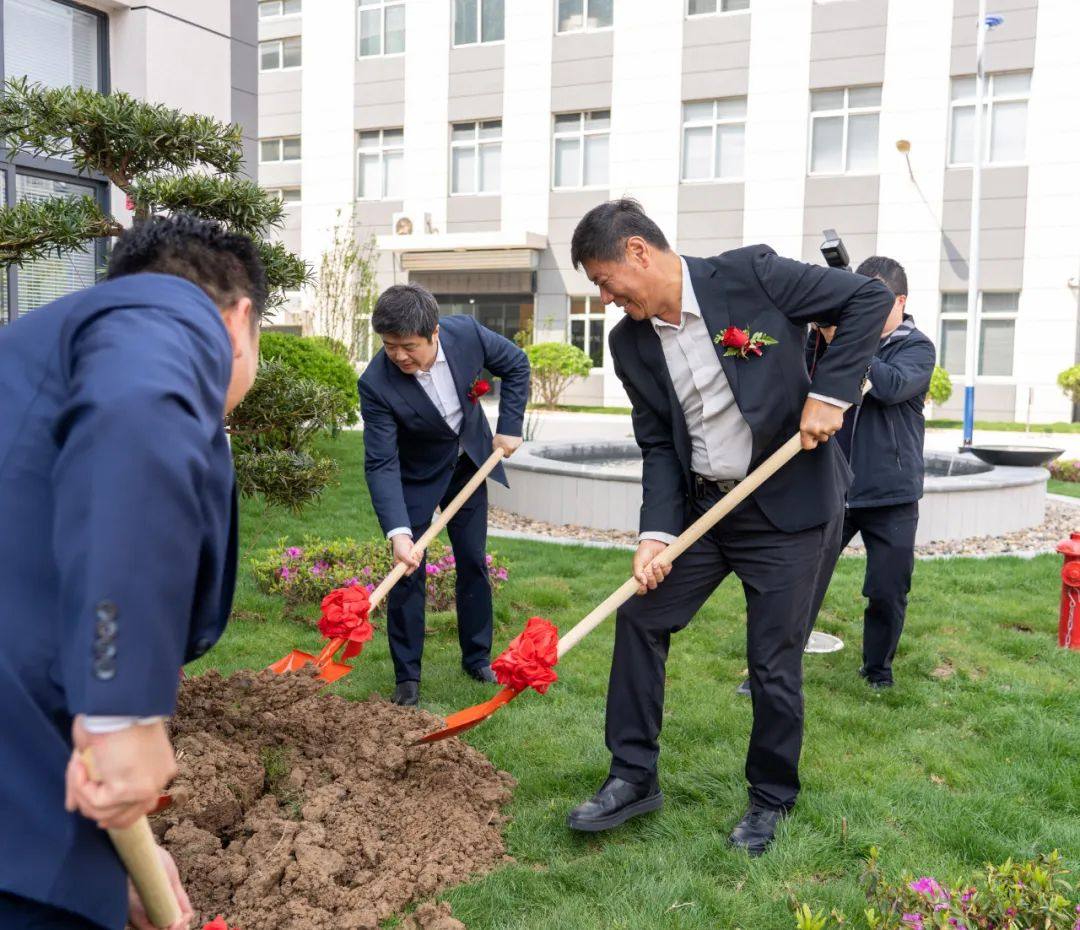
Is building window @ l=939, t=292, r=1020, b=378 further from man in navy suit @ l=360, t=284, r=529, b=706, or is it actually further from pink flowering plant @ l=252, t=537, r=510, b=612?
man in navy suit @ l=360, t=284, r=529, b=706

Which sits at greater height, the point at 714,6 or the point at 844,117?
the point at 714,6

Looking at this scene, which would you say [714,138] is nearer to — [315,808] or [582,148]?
[582,148]

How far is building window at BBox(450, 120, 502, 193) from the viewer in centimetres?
2506

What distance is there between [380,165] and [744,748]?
24.6 m

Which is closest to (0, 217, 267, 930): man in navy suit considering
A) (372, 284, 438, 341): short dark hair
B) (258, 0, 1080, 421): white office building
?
(372, 284, 438, 341): short dark hair

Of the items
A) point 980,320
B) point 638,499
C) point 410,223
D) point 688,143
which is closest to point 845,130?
point 688,143

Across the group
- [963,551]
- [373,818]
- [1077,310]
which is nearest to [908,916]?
[373,818]

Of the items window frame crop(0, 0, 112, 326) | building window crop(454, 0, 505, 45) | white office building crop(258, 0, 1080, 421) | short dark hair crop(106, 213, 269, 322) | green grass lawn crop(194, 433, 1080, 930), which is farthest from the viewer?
building window crop(454, 0, 505, 45)

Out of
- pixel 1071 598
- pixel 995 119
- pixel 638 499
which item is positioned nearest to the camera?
pixel 1071 598

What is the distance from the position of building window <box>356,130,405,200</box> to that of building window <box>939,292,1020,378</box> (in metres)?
13.8

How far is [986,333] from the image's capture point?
21422 millimetres

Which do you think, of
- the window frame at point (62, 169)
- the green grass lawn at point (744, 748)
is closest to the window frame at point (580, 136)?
the window frame at point (62, 169)

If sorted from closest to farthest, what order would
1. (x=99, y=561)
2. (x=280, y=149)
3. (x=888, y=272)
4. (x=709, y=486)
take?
(x=99, y=561), (x=709, y=486), (x=888, y=272), (x=280, y=149)

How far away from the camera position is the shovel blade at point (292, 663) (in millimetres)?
4137
